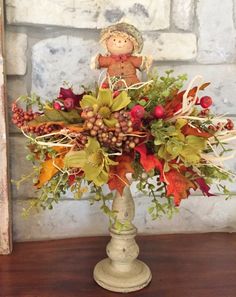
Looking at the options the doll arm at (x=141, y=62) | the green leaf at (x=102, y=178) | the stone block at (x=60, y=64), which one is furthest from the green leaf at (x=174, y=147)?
the stone block at (x=60, y=64)

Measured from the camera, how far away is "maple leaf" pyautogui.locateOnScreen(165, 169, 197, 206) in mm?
676

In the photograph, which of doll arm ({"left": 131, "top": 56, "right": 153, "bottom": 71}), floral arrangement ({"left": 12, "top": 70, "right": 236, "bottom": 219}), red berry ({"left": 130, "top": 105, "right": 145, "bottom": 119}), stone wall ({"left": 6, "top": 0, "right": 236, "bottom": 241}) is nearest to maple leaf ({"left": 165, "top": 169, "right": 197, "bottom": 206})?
floral arrangement ({"left": 12, "top": 70, "right": 236, "bottom": 219})

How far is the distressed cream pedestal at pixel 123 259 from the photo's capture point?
814 mm

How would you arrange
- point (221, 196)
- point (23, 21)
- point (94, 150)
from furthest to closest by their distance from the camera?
point (221, 196), point (23, 21), point (94, 150)

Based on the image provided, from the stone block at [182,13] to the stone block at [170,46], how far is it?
0.08ft

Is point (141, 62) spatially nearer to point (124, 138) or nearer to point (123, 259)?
point (124, 138)

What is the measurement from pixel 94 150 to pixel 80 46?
16.3 inches

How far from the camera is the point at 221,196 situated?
1.10 m

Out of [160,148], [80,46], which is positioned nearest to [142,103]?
[160,148]

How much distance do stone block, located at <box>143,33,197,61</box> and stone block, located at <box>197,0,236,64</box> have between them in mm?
26

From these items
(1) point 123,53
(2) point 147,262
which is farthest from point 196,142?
(2) point 147,262

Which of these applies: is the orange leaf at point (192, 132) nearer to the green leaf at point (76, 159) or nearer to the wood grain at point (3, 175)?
the green leaf at point (76, 159)

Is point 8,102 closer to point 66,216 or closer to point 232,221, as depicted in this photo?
point 66,216

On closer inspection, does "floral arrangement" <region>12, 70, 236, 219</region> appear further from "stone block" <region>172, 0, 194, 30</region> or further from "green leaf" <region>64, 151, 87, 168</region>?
"stone block" <region>172, 0, 194, 30</region>
